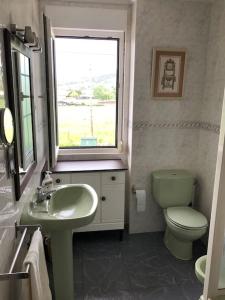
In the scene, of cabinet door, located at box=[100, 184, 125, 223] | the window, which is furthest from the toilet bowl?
the window

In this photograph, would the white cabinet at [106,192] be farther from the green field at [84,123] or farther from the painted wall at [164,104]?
the green field at [84,123]

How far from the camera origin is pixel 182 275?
221cm

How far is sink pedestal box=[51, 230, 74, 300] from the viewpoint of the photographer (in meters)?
1.63

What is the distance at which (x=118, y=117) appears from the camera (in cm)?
284

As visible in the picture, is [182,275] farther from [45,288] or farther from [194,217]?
[45,288]

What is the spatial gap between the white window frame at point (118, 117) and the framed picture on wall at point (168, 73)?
0.38 m

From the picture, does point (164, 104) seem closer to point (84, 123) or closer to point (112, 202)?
point (84, 123)

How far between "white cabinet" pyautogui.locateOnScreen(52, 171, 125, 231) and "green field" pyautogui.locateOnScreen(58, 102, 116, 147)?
490 mm

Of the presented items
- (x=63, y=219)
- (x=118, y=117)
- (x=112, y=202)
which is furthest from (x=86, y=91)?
(x=63, y=219)

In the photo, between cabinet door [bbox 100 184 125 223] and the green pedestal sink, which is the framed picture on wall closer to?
cabinet door [bbox 100 184 125 223]

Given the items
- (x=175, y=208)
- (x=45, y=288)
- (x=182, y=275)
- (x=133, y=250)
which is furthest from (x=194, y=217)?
(x=45, y=288)

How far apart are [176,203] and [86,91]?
1.54 m

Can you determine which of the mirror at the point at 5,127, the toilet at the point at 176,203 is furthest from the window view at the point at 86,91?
the mirror at the point at 5,127

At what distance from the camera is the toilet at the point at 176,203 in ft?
7.85
